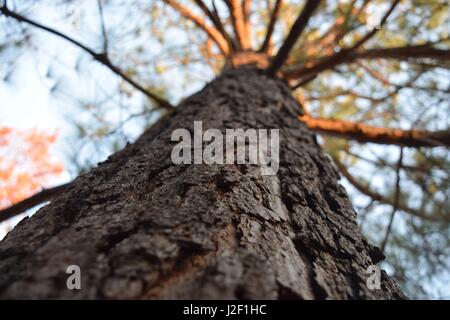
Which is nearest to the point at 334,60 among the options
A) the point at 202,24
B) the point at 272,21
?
the point at 272,21

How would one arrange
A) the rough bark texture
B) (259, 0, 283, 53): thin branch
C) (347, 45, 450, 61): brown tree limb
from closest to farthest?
the rough bark texture → (347, 45, 450, 61): brown tree limb → (259, 0, 283, 53): thin branch

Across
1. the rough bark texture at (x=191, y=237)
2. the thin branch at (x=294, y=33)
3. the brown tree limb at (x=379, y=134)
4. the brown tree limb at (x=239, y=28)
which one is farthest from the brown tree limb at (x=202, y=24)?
the rough bark texture at (x=191, y=237)

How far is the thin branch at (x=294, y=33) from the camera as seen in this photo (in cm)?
160

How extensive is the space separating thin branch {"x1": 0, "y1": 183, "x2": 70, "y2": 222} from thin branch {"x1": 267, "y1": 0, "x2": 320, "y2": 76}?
1.17 meters

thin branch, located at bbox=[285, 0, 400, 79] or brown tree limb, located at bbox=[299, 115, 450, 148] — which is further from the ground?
thin branch, located at bbox=[285, 0, 400, 79]

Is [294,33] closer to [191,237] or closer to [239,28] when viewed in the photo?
[239,28]

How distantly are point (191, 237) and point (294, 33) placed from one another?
143cm

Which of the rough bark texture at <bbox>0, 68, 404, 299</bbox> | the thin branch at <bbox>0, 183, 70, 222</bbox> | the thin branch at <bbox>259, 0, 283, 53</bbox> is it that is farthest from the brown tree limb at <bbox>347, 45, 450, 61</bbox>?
the thin branch at <bbox>0, 183, 70, 222</bbox>

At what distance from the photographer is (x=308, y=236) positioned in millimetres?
738

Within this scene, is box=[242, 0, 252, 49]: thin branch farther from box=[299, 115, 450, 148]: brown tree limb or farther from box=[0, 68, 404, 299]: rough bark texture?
box=[0, 68, 404, 299]: rough bark texture

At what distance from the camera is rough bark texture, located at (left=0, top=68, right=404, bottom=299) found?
50 centimetres

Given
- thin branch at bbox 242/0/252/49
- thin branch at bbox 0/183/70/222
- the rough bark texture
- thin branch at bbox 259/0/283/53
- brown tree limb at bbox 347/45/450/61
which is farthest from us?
thin branch at bbox 242/0/252/49

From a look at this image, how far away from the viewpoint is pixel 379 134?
1997 mm
